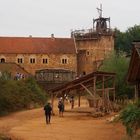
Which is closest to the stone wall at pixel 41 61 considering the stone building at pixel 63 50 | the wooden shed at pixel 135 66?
the stone building at pixel 63 50

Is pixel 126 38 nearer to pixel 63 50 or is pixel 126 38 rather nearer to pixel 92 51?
pixel 92 51

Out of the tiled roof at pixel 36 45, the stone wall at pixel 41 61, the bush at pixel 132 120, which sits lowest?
the bush at pixel 132 120

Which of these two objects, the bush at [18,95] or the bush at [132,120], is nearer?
the bush at [132,120]

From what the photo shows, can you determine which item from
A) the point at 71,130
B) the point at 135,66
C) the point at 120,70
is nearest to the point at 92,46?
the point at 120,70

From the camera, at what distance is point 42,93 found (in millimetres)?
62656

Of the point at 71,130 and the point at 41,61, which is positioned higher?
the point at 41,61

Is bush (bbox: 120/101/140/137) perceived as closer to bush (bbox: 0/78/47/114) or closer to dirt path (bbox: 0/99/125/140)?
dirt path (bbox: 0/99/125/140)

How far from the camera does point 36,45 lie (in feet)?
297

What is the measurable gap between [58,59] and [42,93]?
91.6 feet

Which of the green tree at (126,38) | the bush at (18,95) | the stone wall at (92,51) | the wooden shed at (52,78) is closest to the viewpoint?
the bush at (18,95)

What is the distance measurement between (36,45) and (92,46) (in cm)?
1037

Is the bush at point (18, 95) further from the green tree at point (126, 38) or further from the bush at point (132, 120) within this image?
the green tree at point (126, 38)

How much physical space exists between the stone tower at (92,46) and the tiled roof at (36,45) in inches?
88.6

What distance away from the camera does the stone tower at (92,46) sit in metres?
91.8
